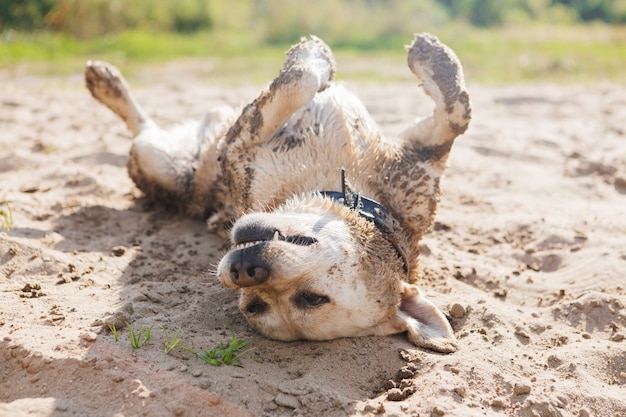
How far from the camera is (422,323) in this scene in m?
3.99

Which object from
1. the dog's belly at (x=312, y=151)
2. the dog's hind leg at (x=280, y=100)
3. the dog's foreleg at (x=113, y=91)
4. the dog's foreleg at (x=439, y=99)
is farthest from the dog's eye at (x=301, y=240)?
the dog's foreleg at (x=113, y=91)

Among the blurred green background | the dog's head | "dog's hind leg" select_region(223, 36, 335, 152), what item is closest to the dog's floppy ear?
the dog's head

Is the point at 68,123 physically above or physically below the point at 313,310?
below

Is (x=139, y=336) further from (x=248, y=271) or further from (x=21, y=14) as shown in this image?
(x=21, y=14)

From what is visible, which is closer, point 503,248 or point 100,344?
point 100,344

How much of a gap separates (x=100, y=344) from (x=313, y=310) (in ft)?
Answer: 3.43

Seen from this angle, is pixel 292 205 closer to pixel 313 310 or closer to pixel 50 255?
pixel 313 310

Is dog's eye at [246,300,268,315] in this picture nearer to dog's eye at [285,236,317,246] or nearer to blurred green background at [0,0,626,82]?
dog's eye at [285,236,317,246]

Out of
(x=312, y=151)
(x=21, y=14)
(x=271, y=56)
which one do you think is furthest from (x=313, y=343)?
(x=21, y=14)

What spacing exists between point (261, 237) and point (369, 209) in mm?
766

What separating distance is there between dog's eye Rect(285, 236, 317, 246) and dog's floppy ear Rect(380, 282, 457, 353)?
640mm

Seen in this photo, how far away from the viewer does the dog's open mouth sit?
144 inches

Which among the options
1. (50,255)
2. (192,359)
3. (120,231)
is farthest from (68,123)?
(192,359)

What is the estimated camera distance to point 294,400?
3.29 m
